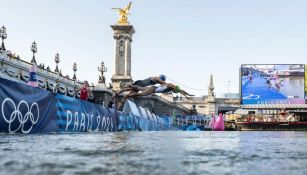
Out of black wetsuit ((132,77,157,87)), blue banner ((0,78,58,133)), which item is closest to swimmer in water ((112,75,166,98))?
black wetsuit ((132,77,157,87))

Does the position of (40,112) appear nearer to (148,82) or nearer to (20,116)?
(20,116)

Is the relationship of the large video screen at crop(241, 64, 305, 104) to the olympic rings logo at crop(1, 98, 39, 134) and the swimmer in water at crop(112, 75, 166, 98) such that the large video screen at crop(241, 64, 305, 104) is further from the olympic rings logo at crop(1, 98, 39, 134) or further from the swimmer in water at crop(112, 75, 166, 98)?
the olympic rings logo at crop(1, 98, 39, 134)

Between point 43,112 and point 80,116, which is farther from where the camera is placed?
point 80,116

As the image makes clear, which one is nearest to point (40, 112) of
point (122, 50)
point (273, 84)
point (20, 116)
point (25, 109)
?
point (25, 109)

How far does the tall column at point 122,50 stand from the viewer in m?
71.6

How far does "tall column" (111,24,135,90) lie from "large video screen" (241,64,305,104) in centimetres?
1934

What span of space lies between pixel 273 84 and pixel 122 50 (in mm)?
24693

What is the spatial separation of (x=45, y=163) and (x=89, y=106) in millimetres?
12741

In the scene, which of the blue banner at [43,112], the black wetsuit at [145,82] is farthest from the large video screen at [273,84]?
the blue banner at [43,112]

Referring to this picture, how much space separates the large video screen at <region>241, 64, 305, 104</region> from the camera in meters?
59.2

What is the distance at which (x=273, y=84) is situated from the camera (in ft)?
197

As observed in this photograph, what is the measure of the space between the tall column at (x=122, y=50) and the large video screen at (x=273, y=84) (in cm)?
1934

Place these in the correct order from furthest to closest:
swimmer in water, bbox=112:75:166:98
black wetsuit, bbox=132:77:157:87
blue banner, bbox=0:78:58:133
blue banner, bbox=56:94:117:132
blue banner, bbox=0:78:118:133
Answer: black wetsuit, bbox=132:77:157:87, swimmer in water, bbox=112:75:166:98, blue banner, bbox=56:94:117:132, blue banner, bbox=0:78:118:133, blue banner, bbox=0:78:58:133

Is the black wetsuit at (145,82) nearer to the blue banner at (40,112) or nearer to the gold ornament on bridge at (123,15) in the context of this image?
the blue banner at (40,112)
